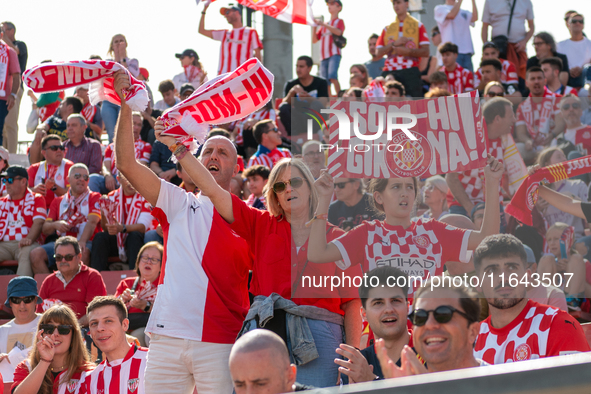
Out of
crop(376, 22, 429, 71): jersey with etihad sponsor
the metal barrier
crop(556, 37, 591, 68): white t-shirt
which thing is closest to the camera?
the metal barrier

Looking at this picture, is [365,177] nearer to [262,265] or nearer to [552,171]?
[262,265]

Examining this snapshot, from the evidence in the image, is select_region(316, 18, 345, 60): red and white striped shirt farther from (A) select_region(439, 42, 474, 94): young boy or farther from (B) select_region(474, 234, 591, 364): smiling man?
(B) select_region(474, 234, 591, 364): smiling man

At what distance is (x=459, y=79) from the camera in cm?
980

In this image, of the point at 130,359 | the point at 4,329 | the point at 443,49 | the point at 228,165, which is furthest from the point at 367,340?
the point at 443,49

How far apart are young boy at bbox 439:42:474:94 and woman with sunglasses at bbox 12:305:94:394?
676 cm

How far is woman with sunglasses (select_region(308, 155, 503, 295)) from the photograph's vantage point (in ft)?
10.5

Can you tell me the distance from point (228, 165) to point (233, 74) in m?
0.50

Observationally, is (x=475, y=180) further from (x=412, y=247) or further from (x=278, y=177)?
(x=278, y=177)

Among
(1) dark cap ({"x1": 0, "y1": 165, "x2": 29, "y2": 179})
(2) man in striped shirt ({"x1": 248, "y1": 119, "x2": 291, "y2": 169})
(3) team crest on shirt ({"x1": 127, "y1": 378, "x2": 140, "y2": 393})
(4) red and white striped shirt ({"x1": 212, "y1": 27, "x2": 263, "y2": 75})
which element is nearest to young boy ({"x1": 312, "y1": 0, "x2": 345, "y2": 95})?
(4) red and white striped shirt ({"x1": 212, "y1": 27, "x2": 263, "y2": 75})

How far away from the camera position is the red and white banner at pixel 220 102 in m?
3.49

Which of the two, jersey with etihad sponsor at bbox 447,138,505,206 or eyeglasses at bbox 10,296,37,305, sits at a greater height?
jersey with etihad sponsor at bbox 447,138,505,206

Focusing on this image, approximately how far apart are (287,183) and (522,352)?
1.36 meters

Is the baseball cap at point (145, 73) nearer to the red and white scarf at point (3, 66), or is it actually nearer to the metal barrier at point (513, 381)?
the red and white scarf at point (3, 66)

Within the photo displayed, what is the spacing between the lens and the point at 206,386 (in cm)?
330
